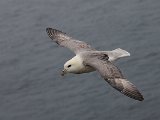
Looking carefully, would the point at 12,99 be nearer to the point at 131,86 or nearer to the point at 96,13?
the point at 96,13

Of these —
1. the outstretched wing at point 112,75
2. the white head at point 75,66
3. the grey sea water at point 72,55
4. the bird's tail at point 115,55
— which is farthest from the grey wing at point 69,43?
the grey sea water at point 72,55

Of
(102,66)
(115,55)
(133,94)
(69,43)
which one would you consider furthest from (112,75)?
(69,43)

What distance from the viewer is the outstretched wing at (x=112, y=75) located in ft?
75.2

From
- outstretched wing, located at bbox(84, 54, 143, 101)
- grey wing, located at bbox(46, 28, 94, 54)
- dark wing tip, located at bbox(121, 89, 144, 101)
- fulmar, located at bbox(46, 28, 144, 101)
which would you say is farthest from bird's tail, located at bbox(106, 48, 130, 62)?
dark wing tip, located at bbox(121, 89, 144, 101)

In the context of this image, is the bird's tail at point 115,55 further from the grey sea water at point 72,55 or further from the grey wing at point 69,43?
the grey sea water at point 72,55

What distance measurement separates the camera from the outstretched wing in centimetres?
2292

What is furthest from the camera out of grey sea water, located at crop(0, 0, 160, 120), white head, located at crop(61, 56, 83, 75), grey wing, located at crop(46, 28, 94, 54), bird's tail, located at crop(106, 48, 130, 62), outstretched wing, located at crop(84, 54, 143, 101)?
grey sea water, located at crop(0, 0, 160, 120)

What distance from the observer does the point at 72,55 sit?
137 feet

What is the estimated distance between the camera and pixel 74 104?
37500 mm

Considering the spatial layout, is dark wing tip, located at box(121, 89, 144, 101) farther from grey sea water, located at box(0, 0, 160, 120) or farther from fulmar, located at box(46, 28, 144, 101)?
grey sea water, located at box(0, 0, 160, 120)

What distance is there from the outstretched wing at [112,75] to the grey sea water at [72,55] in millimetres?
11632

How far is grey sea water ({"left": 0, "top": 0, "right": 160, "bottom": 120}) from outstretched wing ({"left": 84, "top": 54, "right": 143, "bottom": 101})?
11632 mm

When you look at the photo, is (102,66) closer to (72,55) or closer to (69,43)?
(69,43)

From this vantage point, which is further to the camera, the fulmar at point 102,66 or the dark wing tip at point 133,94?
the fulmar at point 102,66
